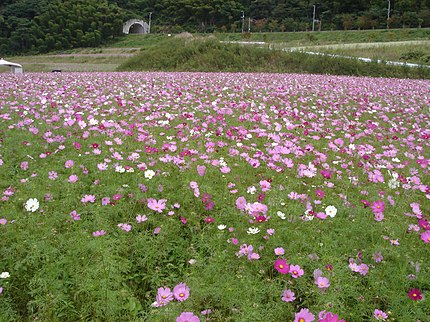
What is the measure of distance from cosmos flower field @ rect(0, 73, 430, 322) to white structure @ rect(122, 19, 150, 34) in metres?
68.9

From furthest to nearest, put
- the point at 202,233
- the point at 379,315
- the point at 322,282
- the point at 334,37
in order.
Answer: the point at 334,37, the point at 202,233, the point at 322,282, the point at 379,315

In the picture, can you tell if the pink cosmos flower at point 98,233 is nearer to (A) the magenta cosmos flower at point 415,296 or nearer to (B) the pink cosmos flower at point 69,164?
(B) the pink cosmos flower at point 69,164

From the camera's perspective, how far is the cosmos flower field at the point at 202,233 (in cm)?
205

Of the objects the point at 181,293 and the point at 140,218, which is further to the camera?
the point at 140,218

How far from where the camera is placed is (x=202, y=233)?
8.43 ft

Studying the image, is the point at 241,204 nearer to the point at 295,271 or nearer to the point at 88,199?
the point at 295,271

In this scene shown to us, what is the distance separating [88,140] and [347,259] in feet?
9.39

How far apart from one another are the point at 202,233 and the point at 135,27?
74.7 meters

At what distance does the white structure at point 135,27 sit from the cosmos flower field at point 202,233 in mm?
68924

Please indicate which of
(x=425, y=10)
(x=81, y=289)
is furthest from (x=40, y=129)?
(x=425, y=10)

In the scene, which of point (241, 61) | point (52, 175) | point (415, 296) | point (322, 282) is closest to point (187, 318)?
point (322, 282)

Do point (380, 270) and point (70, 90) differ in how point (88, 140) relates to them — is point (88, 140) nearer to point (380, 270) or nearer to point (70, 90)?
point (380, 270)

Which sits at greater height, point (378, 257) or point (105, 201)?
point (105, 201)

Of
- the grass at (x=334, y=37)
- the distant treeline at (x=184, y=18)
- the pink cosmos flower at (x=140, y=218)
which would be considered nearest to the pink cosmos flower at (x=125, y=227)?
the pink cosmos flower at (x=140, y=218)
